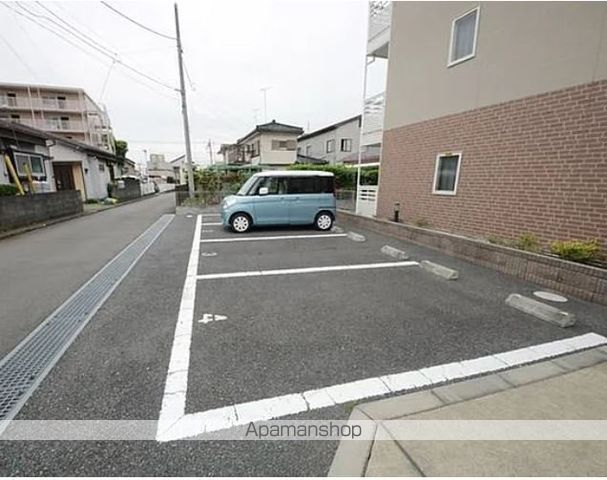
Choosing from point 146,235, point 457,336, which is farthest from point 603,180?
point 146,235

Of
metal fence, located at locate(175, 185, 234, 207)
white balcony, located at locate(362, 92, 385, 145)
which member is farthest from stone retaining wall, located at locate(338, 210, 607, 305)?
metal fence, located at locate(175, 185, 234, 207)

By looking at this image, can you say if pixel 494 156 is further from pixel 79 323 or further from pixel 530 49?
pixel 79 323

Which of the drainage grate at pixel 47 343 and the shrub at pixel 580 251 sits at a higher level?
the shrub at pixel 580 251

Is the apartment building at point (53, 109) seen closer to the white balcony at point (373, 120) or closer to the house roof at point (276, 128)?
the house roof at point (276, 128)

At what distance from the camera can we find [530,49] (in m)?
5.07

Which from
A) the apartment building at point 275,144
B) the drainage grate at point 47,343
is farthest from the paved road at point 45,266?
the apartment building at point 275,144

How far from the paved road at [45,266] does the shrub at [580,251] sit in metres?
6.45

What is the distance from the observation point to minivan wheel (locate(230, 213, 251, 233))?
8.26 m

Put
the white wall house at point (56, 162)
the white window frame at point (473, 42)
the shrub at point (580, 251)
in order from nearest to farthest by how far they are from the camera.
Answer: the shrub at point (580, 251) → the white window frame at point (473, 42) → the white wall house at point (56, 162)

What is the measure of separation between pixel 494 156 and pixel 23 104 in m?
38.9

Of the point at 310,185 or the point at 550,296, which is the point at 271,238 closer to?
the point at 310,185

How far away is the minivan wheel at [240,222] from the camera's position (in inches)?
325

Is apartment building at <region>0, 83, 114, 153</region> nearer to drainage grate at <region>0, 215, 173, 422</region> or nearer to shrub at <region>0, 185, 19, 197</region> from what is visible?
shrub at <region>0, 185, 19, 197</region>

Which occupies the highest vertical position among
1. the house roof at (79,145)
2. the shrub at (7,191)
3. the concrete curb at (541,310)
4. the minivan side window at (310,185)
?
the house roof at (79,145)
